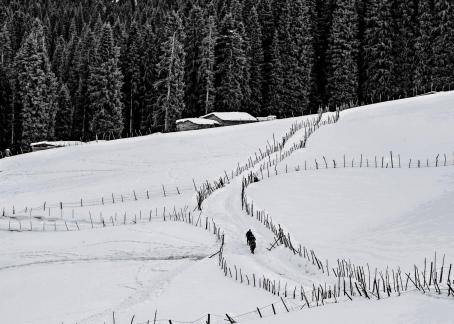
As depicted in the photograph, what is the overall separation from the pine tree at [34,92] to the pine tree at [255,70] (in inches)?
873

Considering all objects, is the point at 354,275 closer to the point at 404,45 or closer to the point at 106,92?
the point at 404,45

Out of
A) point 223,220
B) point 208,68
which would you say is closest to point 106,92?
point 208,68

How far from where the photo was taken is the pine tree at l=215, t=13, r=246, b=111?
5231cm

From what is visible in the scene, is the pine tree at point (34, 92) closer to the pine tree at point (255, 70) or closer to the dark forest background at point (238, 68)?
the dark forest background at point (238, 68)

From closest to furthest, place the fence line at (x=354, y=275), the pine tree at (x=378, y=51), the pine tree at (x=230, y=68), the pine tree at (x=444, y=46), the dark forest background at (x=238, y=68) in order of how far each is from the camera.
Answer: the fence line at (x=354, y=275), the pine tree at (x=444, y=46), the pine tree at (x=378, y=51), the dark forest background at (x=238, y=68), the pine tree at (x=230, y=68)

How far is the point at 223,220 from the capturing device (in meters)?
16.5

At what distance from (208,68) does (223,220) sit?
3844 cm

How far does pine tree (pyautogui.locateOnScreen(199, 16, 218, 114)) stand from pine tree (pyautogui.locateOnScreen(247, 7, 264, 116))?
14.7 ft

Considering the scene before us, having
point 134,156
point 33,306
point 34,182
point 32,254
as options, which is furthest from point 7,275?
point 134,156

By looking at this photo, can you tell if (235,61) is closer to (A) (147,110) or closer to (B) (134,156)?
(A) (147,110)

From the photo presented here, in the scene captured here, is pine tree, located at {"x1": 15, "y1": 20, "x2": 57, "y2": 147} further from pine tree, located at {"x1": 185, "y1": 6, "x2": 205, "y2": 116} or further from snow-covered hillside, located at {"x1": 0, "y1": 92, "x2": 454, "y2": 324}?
snow-covered hillside, located at {"x1": 0, "y1": 92, "x2": 454, "y2": 324}

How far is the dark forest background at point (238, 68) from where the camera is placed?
4906cm

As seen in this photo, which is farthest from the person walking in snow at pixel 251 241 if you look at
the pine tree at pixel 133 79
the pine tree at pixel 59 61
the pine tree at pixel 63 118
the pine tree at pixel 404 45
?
the pine tree at pixel 59 61

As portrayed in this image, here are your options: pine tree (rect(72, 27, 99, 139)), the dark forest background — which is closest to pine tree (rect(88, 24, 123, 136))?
the dark forest background
